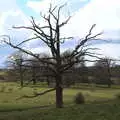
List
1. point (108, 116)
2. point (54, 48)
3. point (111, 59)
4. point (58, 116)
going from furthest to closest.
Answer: point (111, 59)
point (54, 48)
point (58, 116)
point (108, 116)

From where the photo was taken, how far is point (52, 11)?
91.0ft

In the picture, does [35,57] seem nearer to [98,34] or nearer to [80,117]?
[98,34]

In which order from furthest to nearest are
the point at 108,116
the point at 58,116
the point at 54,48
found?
the point at 54,48 < the point at 58,116 < the point at 108,116

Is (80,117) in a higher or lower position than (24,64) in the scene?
lower

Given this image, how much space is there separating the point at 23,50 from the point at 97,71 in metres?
5.77

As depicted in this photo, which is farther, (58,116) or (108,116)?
(58,116)

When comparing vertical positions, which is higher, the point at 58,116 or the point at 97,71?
the point at 97,71

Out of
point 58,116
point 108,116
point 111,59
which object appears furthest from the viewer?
point 111,59

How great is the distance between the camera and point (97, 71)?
30078 mm

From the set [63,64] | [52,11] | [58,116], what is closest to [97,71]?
[63,64]

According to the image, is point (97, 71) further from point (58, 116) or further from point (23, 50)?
point (58, 116)

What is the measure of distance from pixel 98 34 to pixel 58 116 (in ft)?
31.5

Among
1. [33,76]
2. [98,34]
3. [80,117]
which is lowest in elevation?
[80,117]

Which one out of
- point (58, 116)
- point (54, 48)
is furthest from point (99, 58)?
point (58, 116)
